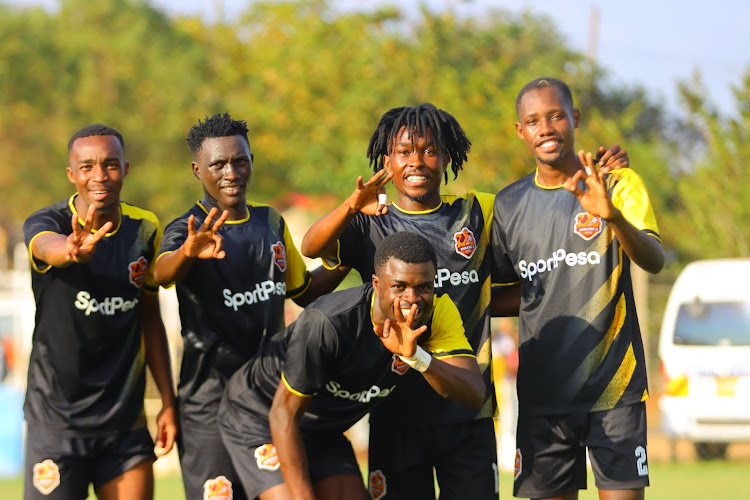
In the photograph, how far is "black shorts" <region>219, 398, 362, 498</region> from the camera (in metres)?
5.72

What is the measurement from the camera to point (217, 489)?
6.11 meters

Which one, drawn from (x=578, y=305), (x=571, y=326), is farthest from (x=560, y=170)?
(x=571, y=326)

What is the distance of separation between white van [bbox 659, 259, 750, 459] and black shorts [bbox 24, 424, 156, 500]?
9.37 m

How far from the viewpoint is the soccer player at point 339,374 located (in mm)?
5168

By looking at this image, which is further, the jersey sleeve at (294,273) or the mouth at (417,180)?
the jersey sleeve at (294,273)

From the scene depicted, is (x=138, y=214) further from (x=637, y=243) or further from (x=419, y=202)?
(x=637, y=243)

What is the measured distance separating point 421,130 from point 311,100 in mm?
27519

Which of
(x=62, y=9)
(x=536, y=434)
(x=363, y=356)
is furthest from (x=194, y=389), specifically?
(x=62, y=9)

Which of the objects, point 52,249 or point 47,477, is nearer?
point 52,249

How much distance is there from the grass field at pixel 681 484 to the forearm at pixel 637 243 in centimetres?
591

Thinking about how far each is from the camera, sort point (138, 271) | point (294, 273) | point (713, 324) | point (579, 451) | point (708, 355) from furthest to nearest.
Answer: point (713, 324)
point (708, 355)
point (294, 273)
point (138, 271)
point (579, 451)

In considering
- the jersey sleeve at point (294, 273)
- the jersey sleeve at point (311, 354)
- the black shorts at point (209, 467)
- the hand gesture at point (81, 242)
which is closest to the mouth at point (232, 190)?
the jersey sleeve at point (294, 273)

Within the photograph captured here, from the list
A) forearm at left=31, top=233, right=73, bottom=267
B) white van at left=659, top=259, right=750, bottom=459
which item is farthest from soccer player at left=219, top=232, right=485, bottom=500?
white van at left=659, top=259, right=750, bottom=459

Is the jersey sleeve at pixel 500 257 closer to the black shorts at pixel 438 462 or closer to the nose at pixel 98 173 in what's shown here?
the black shorts at pixel 438 462
